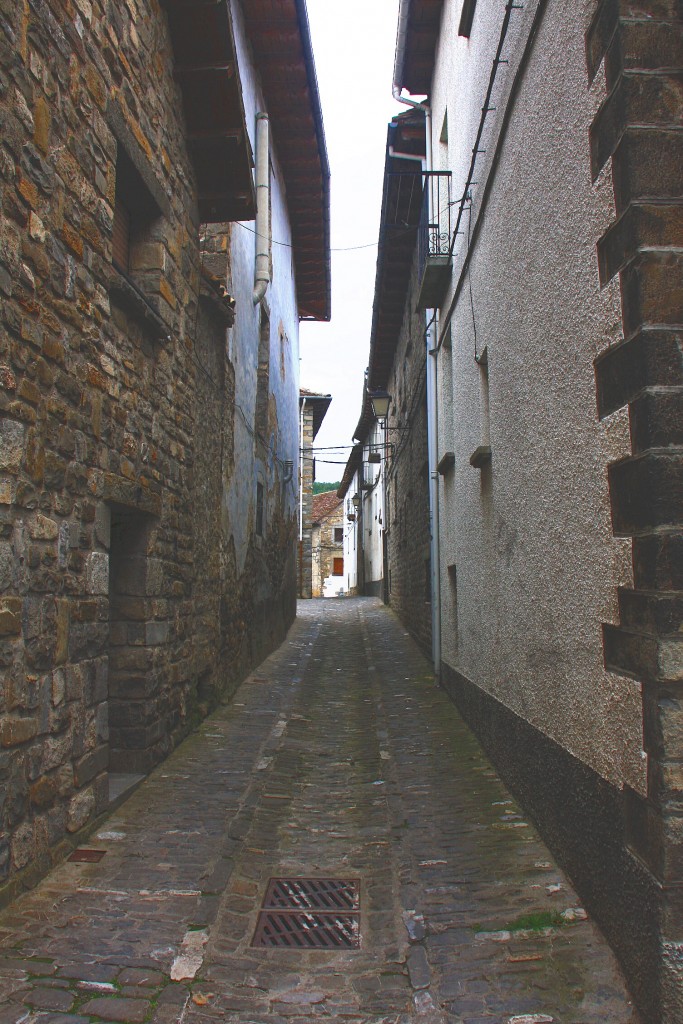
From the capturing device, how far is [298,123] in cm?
1204

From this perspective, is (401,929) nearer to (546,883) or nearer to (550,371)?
(546,883)

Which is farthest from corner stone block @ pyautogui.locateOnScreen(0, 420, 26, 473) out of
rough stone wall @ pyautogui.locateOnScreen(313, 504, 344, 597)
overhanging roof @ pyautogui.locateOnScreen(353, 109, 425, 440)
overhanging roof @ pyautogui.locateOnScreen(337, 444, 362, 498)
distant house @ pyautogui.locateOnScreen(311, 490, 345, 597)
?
rough stone wall @ pyautogui.locateOnScreen(313, 504, 344, 597)

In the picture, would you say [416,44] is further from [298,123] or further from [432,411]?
[432,411]

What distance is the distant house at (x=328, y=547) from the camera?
39.7 m

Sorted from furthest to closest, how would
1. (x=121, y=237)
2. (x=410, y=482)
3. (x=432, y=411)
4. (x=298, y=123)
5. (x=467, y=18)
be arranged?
(x=410, y=482) → (x=298, y=123) → (x=432, y=411) → (x=467, y=18) → (x=121, y=237)

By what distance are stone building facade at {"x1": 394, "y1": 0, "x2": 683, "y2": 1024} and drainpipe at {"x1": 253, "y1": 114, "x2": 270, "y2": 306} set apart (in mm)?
5010

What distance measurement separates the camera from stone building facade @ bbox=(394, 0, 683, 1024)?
2594 mm

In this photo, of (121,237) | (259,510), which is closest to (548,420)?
(121,237)

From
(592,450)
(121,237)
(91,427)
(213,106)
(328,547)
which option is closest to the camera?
(592,450)

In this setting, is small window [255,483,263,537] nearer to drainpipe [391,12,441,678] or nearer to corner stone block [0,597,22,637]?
drainpipe [391,12,441,678]

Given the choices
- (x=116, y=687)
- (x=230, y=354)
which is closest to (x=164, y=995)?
(x=116, y=687)

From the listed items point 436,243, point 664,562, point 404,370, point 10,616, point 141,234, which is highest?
point 404,370

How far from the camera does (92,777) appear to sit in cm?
427

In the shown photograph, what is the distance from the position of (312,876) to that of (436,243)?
661 cm
